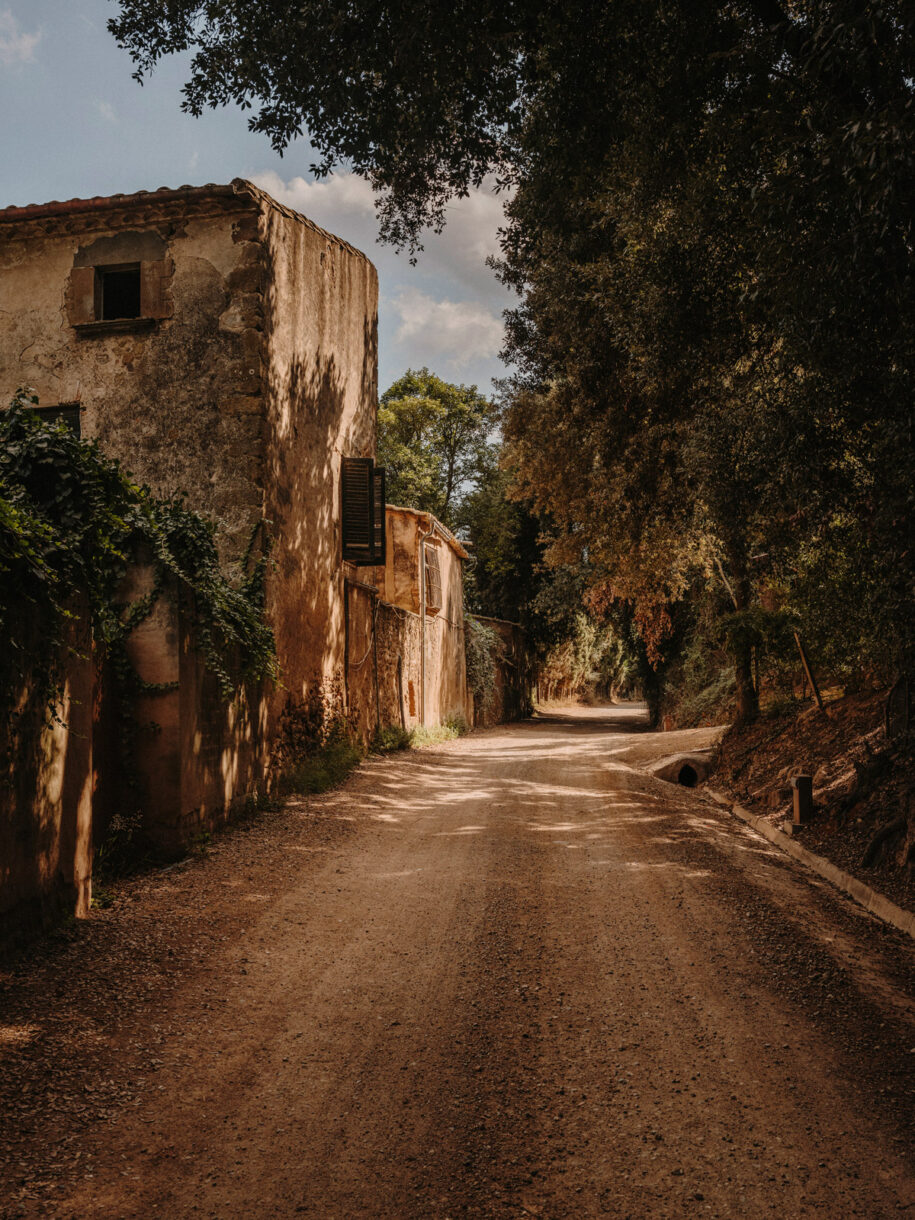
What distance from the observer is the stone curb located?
18.6 feet

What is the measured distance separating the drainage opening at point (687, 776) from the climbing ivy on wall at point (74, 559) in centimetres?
826

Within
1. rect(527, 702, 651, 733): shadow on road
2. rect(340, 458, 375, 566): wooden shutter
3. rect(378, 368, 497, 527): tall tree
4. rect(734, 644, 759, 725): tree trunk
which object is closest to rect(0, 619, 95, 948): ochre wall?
rect(340, 458, 375, 566): wooden shutter

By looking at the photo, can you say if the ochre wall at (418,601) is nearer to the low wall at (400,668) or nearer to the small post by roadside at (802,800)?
the low wall at (400,668)

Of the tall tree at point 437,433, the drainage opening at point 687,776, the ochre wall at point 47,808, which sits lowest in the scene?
the drainage opening at point 687,776

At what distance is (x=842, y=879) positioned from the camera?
6719mm

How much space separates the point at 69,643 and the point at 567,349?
30.3 feet

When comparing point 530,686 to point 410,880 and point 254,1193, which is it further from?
point 254,1193

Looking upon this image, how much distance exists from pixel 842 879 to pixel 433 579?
50.1 feet

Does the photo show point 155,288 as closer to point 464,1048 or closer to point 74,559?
point 74,559

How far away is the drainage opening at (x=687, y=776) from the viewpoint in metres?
13.5

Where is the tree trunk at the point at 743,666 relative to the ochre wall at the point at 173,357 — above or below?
below

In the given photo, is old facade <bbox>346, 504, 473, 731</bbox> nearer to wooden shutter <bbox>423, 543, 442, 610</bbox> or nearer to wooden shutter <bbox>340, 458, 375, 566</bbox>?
wooden shutter <bbox>423, 543, 442, 610</bbox>

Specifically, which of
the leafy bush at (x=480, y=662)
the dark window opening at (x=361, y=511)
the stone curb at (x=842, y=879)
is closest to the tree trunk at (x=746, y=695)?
the stone curb at (x=842, y=879)

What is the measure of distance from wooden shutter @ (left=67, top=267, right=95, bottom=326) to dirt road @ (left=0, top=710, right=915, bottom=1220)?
786 cm
